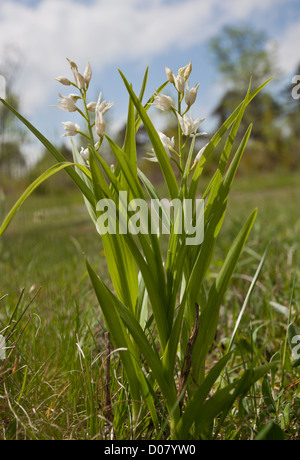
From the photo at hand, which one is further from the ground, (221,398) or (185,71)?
(185,71)

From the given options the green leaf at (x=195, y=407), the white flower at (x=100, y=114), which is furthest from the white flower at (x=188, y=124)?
the green leaf at (x=195, y=407)

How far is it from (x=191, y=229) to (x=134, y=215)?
12 centimetres

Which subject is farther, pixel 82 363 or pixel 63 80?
pixel 82 363

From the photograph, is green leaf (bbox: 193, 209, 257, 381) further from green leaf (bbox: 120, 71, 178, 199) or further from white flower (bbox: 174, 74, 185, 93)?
white flower (bbox: 174, 74, 185, 93)

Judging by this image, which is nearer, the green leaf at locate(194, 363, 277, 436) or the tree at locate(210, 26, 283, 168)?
the green leaf at locate(194, 363, 277, 436)

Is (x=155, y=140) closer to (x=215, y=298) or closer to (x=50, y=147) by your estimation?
(x=50, y=147)

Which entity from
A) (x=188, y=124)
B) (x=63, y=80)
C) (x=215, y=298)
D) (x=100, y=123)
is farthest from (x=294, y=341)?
(x=63, y=80)

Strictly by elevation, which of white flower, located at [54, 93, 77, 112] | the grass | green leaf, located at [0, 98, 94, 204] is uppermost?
white flower, located at [54, 93, 77, 112]

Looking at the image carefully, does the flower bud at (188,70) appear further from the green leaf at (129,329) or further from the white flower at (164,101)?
the green leaf at (129,329)

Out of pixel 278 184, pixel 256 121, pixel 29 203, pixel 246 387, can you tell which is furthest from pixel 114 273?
pixel 256 121

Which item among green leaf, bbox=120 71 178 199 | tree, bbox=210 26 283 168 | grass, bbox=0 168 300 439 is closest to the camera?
green leaf, bbox=120 71 178 199

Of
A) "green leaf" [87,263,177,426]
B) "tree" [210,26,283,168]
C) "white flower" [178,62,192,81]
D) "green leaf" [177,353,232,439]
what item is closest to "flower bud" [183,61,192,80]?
"white flower" [178,62,192,81]

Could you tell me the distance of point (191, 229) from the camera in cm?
89

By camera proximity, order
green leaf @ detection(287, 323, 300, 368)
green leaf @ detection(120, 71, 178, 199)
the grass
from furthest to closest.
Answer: green leaf @ detection(287, 323, 300, 368) < the grass < green leaf @ detection(120, 71, 178, 199)
